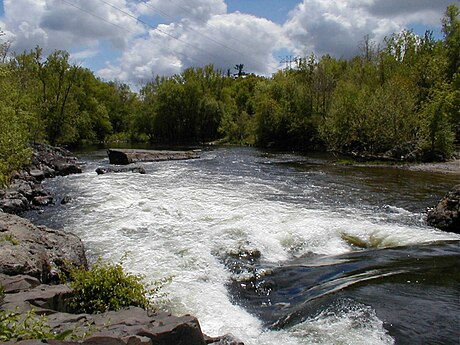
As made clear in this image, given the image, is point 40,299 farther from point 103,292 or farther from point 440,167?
point 440,167

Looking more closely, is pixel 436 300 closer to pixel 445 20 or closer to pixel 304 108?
pixel 304 108

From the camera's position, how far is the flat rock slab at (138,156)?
3547cm

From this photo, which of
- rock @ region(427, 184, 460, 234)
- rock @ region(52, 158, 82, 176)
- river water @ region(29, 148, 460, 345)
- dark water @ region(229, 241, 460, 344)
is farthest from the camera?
rock @ region(52, 158, 82, 176)

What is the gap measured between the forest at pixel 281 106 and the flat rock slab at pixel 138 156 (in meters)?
7.30

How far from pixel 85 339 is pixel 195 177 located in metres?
22.4

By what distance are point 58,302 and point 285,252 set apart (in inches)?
309

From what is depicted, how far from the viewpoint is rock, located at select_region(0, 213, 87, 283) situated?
27.6 ft

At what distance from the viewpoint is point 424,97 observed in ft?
167

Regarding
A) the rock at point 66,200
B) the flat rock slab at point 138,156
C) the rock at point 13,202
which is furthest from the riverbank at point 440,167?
the rock at point 13,202

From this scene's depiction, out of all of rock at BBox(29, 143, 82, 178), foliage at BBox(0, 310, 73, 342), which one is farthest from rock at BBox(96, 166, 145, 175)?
foliage at BBox(0, 310, 73, 342)

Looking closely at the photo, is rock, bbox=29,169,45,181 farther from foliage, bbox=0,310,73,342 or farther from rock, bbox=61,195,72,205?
foliage, bbox=0,310,73,342

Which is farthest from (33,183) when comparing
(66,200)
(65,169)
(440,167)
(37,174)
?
(440,167)

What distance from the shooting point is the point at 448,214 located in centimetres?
1586

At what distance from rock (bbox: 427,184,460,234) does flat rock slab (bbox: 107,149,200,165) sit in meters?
25.8
